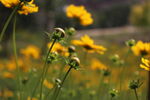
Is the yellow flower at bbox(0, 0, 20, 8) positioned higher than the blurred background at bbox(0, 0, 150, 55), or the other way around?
the yellow flower at bbox(0, 0, 20, 8)

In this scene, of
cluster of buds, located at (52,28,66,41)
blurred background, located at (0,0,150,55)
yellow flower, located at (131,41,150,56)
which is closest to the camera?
cluster of buds, located at (52,28,66,41)

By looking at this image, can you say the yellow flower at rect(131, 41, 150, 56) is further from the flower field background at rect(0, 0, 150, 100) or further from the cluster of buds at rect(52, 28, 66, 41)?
the cluster of buds at rect(52, 28, 66, 41)

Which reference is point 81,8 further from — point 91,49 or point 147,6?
point 147,6

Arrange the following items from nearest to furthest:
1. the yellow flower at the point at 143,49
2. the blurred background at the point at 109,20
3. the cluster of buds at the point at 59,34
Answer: the cluster of buds at the point at 59,34 < the yellow flower at the point at 143,49 < the blurred background at the point at 109,20

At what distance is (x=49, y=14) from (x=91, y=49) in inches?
334

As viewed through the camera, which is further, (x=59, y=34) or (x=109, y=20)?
(x=109, y=20)

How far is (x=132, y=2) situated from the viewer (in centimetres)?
3531

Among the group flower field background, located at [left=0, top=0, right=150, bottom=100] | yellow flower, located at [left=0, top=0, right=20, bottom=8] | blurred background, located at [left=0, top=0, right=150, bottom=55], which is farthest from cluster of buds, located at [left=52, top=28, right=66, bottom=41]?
blurred background, located at [left=0, top=0, right=150, bottom=55]

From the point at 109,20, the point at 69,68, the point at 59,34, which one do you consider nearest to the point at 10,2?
the point at 59,34

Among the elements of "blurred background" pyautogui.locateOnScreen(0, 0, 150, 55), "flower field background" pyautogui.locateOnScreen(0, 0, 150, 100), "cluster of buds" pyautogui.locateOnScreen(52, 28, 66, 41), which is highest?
"cluster of buds" pyautogui.locateOnScreen(52, 28, 66, 41)

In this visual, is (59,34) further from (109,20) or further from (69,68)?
(109,20)

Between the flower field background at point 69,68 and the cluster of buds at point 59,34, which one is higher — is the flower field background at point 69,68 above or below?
below

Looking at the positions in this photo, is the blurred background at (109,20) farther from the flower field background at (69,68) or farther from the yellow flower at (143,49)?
the yellow flower at (143,49)

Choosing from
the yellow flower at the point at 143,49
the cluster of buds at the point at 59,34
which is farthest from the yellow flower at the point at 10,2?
the yellow flower at the point at 143,49
